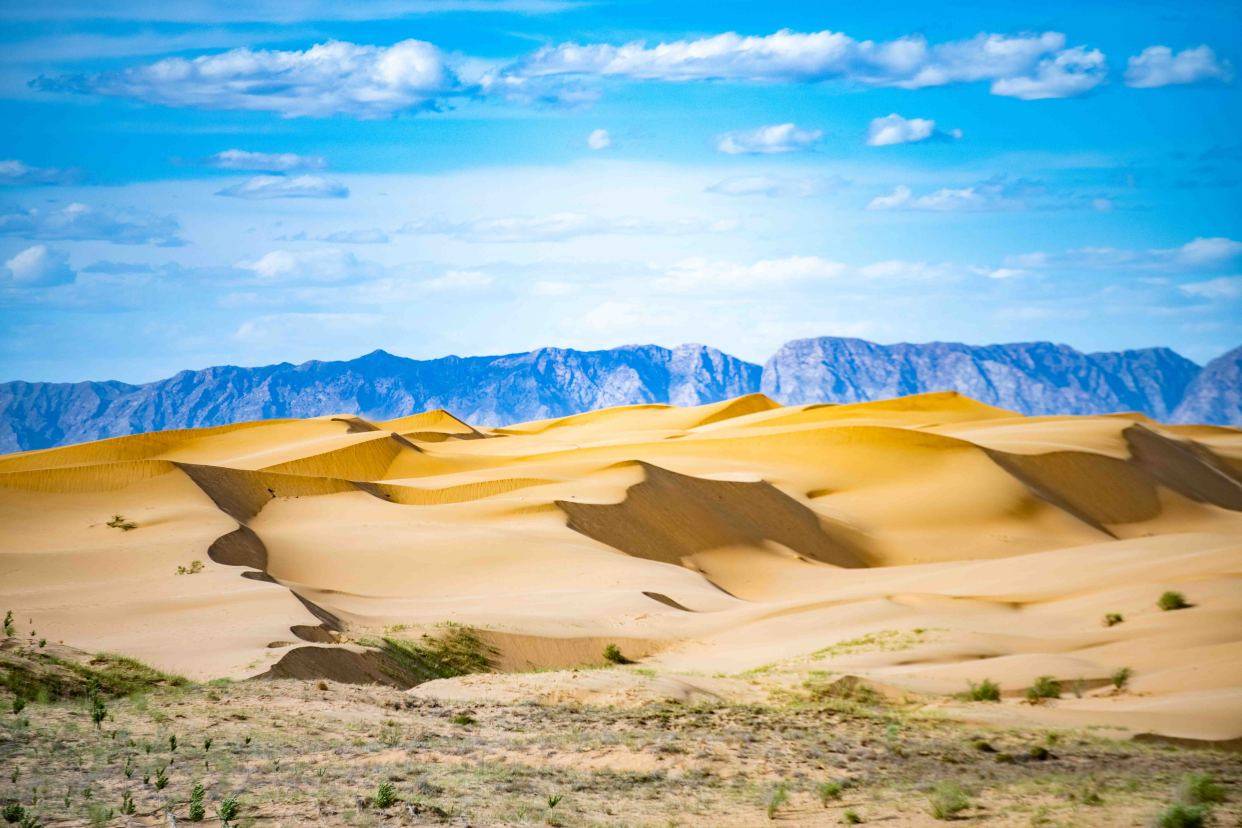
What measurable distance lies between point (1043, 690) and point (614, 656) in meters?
7.20

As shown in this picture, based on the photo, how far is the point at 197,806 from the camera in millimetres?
8211

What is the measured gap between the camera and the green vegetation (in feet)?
58.8

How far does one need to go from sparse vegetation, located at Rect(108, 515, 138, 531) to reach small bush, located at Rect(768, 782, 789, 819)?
71.4 feet

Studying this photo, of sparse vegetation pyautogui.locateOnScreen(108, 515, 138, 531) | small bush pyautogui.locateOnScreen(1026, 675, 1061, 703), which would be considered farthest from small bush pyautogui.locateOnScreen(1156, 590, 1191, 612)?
sparse vegetation pyautogui.locateOnScreen(108, 515, 138, 531)

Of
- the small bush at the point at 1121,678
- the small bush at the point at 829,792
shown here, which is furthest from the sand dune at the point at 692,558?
the small bush at the point at 829,792

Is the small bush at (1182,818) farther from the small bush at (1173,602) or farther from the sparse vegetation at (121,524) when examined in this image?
the sparse vegetation at (121,524)

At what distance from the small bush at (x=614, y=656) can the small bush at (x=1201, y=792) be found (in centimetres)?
1092

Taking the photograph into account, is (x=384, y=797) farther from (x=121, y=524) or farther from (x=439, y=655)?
(x=121, y=524)

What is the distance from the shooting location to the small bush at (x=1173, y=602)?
62.0 feet

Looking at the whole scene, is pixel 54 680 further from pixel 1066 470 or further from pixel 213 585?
pixel 1066 470

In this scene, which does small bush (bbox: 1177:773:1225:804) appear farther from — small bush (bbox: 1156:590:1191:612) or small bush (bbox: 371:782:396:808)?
small bush (bbox: 1156:590:1191:612)

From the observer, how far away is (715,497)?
1560 inches

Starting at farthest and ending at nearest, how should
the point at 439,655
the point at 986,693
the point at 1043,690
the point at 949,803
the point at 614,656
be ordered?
the point at 614,656, the point at 439,655, the point at 1043,690, the point at 986,693, the point at 949,803

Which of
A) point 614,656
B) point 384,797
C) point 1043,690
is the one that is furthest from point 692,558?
Answer: point 384,797
